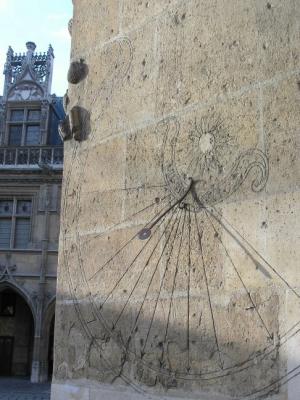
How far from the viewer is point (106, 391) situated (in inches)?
84.5

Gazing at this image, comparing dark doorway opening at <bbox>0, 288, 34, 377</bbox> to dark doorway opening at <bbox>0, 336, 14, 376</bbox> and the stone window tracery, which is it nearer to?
dark doorway opening at <bbox>0, 336, 14, 376</bbox>

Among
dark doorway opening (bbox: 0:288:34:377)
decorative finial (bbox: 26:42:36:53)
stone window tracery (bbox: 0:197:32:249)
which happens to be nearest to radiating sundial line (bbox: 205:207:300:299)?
stone window tracery (bbox: 0:197:32:249)

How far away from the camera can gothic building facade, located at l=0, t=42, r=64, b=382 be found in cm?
1675

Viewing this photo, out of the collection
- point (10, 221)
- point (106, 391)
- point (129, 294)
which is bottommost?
point (106, 391)

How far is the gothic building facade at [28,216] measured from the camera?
1675cm

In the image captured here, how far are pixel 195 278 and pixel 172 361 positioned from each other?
278mm

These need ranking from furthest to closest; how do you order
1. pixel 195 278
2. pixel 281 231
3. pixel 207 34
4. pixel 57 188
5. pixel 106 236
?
pixel 57 188
pixel 106 236
pixel 207 34
pixel 195 278
pixel 281 231

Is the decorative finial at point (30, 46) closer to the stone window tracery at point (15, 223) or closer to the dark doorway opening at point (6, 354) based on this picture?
the stone window tracery at point (15, 223)

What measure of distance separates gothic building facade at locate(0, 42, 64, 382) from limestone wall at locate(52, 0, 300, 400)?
47.9ft

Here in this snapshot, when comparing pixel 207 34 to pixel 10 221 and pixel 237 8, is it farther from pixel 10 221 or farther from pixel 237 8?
pixel 10 221

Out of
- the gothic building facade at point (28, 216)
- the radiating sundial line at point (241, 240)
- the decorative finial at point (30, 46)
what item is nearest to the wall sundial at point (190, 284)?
the radiating sundial line at point (241, 240)

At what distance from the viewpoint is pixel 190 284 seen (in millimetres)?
1959

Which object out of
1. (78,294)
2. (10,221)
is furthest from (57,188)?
(78,294)

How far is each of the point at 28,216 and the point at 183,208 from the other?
15887mm
